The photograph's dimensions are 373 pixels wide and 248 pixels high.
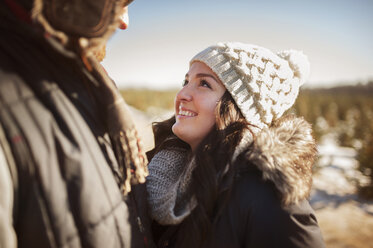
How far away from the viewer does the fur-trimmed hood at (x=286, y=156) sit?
1.27m

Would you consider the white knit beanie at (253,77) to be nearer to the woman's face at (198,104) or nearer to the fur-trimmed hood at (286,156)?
the woman's face at (198,104)

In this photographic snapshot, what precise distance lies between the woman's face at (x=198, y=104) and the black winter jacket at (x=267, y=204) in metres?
0.38

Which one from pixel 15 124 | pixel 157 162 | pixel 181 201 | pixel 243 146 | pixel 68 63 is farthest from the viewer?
pixel 157 162

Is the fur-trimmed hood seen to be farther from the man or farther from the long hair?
the man

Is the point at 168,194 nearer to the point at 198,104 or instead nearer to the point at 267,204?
the point at 267,204

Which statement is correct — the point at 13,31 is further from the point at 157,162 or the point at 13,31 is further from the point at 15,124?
the point at 157,162

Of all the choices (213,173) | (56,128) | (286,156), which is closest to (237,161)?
(213,173)

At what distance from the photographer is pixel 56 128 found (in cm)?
79

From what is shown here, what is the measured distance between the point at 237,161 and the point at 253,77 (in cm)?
66

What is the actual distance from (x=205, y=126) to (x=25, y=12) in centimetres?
127

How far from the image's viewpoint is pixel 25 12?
75 cm

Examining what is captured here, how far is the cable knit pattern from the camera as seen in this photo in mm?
1300

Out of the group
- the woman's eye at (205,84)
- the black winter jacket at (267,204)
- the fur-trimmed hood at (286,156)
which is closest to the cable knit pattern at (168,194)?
the black winter jacket at (267,204)

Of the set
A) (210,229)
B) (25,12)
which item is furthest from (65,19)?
(210,229)
